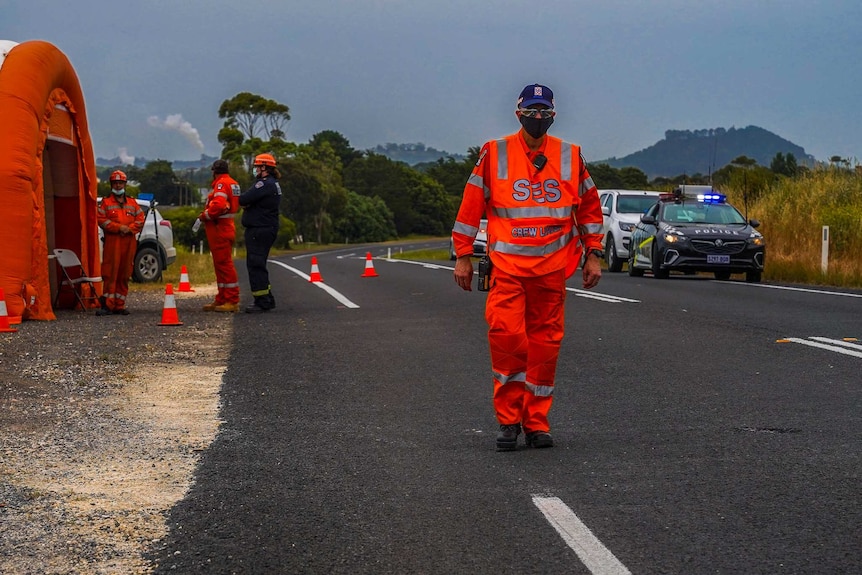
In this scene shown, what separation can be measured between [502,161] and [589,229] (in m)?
0.63

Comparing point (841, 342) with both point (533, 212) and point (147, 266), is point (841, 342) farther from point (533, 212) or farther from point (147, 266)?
point (147, 266)

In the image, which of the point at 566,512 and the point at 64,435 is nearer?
the point at 566,512

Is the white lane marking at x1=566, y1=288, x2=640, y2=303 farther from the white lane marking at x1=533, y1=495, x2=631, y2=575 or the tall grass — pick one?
the white lane marking at x1=533, y1=495, x2=631, y2=575

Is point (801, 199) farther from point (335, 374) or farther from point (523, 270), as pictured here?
point (523, 270)

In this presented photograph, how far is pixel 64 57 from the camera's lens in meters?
16.7

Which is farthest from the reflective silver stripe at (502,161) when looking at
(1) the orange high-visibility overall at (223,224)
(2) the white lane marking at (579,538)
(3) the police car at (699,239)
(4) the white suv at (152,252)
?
(4) the white suv at (152,252)

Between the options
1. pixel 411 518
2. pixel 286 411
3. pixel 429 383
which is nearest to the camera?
pixel 411 518

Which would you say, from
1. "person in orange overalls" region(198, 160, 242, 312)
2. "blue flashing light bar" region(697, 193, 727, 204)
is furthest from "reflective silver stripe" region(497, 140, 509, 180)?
"blue flashing light bar" region(697, 193, 727, 204)

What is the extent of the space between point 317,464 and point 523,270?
1.51 m

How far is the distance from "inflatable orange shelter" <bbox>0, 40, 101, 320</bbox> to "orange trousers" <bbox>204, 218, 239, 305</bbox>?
2.10 metres

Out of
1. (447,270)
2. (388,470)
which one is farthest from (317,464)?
(447,270)

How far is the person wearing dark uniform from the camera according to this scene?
16.3 m

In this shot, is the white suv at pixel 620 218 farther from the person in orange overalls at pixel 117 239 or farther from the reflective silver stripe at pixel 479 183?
the reflective silver stripe at pixel 479 183

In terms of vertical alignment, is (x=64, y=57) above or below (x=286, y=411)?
above
